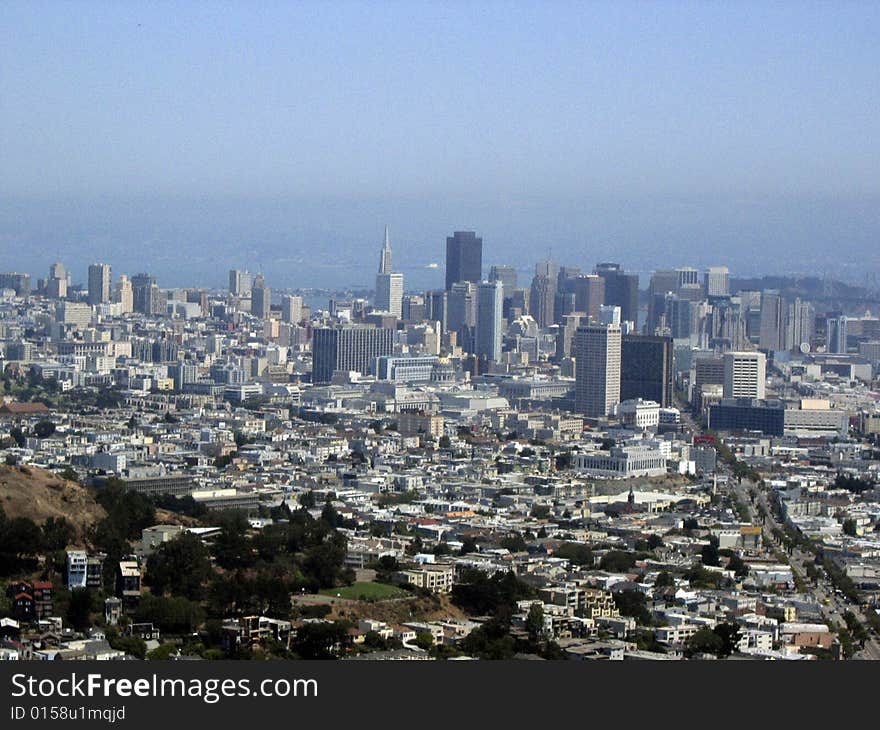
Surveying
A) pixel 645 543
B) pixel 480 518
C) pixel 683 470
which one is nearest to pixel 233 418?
pixel 683 470

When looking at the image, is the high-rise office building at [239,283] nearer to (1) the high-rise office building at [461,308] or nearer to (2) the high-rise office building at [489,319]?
(1) the high-rise office building at [461,308]

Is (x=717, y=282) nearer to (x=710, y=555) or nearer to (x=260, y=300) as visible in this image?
(x=260, y=300)

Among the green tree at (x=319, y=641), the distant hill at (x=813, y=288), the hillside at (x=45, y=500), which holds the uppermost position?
the distant hill at (x=813, y=288)

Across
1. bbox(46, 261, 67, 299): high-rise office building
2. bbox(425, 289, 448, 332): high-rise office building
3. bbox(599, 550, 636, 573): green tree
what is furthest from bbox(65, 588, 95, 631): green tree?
bbox(425, 289, 448, 332): high-rise office building

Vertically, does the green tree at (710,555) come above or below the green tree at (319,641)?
below

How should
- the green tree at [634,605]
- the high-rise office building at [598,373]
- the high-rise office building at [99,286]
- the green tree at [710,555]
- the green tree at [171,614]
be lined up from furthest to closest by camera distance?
the high-rise office building at [99,286] < the high-rise office building at [598,373] < the green tree at [710,555] < the green tree at [634,605] < the green tree at [171,614]

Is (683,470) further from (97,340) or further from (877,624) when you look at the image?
(97,340)

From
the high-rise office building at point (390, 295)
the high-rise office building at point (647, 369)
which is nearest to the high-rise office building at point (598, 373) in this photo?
the high-rise office building at point (647, 369)
